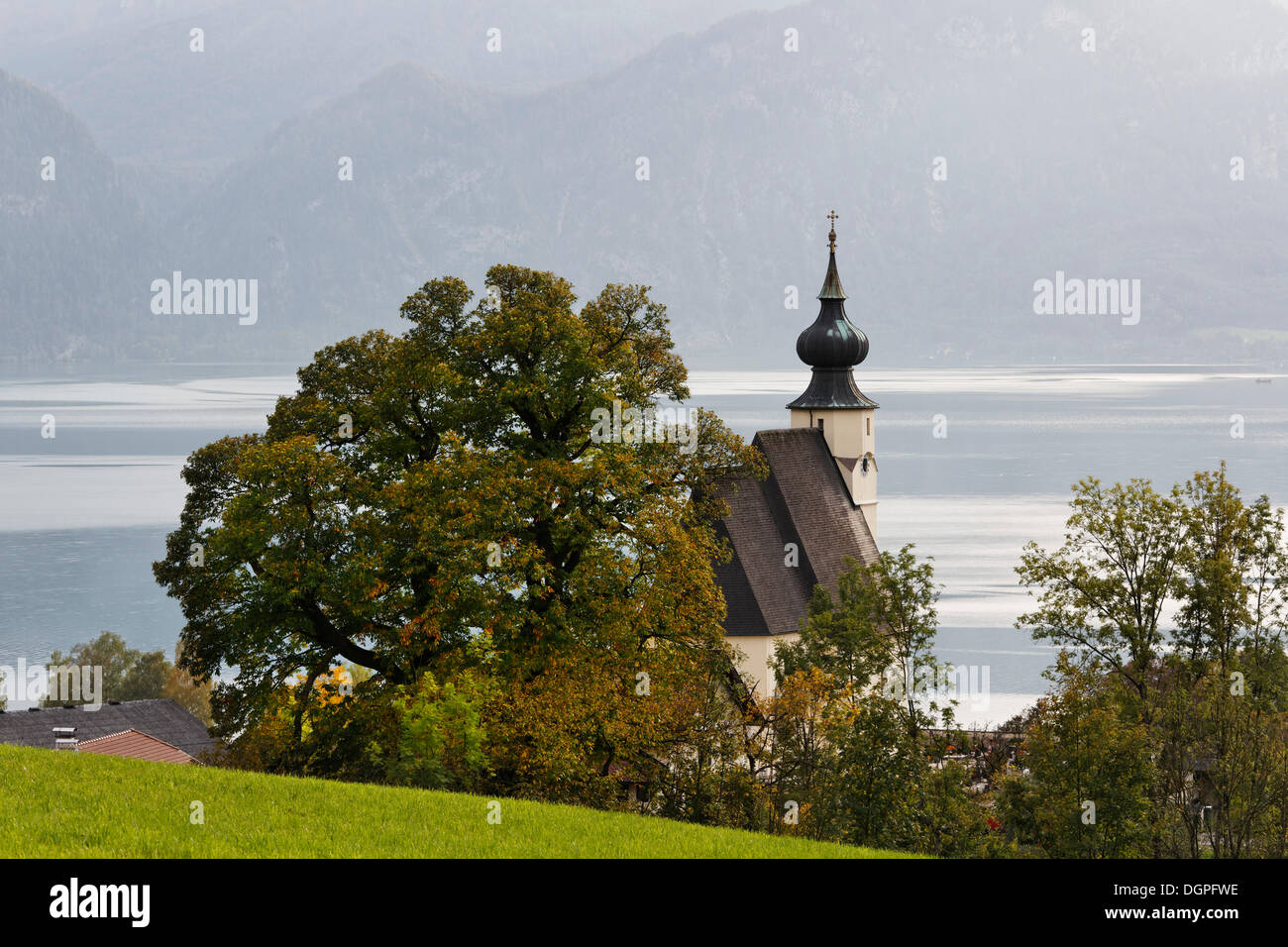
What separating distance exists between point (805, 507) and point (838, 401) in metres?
6.74

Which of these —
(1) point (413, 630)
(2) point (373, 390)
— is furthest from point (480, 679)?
(2) point (373, 390)

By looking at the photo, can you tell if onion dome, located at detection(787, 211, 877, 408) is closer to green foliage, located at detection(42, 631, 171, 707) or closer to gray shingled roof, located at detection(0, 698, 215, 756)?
gray shingled roof, located at detection(0, 698, 215, 756)

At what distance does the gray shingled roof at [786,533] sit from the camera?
48312 mm

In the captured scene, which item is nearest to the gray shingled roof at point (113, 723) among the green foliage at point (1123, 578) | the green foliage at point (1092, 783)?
the green foliage at point (1123, 578)

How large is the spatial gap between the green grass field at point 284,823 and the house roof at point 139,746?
3503 centimetres

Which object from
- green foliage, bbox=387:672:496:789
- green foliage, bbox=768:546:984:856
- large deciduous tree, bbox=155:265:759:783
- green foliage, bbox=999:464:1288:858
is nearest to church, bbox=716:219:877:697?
green foliage, bbox=768:546:984:856

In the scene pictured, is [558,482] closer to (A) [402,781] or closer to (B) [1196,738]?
(A) [402,781]

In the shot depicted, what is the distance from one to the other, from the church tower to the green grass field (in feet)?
116

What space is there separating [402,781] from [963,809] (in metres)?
11.2

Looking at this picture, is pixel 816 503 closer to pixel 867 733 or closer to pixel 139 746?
pixel 867 733

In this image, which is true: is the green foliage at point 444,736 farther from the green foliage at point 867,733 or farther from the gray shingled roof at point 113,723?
the gray shingled roof at point 113,723

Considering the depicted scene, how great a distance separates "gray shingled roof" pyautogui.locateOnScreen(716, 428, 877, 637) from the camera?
159 feet
